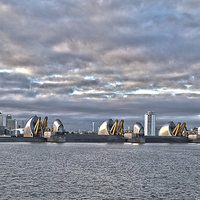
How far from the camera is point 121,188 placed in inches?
1288

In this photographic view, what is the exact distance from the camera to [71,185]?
34.1 meters

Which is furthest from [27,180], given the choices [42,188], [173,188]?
[173,188]

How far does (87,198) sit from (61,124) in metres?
173

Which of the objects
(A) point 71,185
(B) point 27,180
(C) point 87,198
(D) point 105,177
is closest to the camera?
(C) point 87,198

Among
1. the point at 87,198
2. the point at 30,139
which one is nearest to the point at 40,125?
the point at 30,139

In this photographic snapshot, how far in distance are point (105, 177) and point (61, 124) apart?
16030 cm

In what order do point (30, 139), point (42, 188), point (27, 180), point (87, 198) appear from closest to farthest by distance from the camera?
point (87, 198)
point (42, 188)
point (27, 180)
point (30, 139)

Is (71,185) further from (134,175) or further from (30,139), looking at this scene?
(30,139)

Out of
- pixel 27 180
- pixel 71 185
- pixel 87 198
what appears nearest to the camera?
pixel 87 198

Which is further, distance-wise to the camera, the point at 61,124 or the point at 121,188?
the point at 61,124

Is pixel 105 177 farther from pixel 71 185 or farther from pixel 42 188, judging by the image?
pixel 42 188

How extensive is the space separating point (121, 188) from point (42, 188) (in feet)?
26.4

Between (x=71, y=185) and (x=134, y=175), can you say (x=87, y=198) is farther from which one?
(x=134, y=175)

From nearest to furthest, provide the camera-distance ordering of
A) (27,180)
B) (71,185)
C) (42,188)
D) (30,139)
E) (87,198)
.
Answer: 1. (87,198)
2. (42,188)
3. (71,185)
4. (27,180)
5. (30,139)
